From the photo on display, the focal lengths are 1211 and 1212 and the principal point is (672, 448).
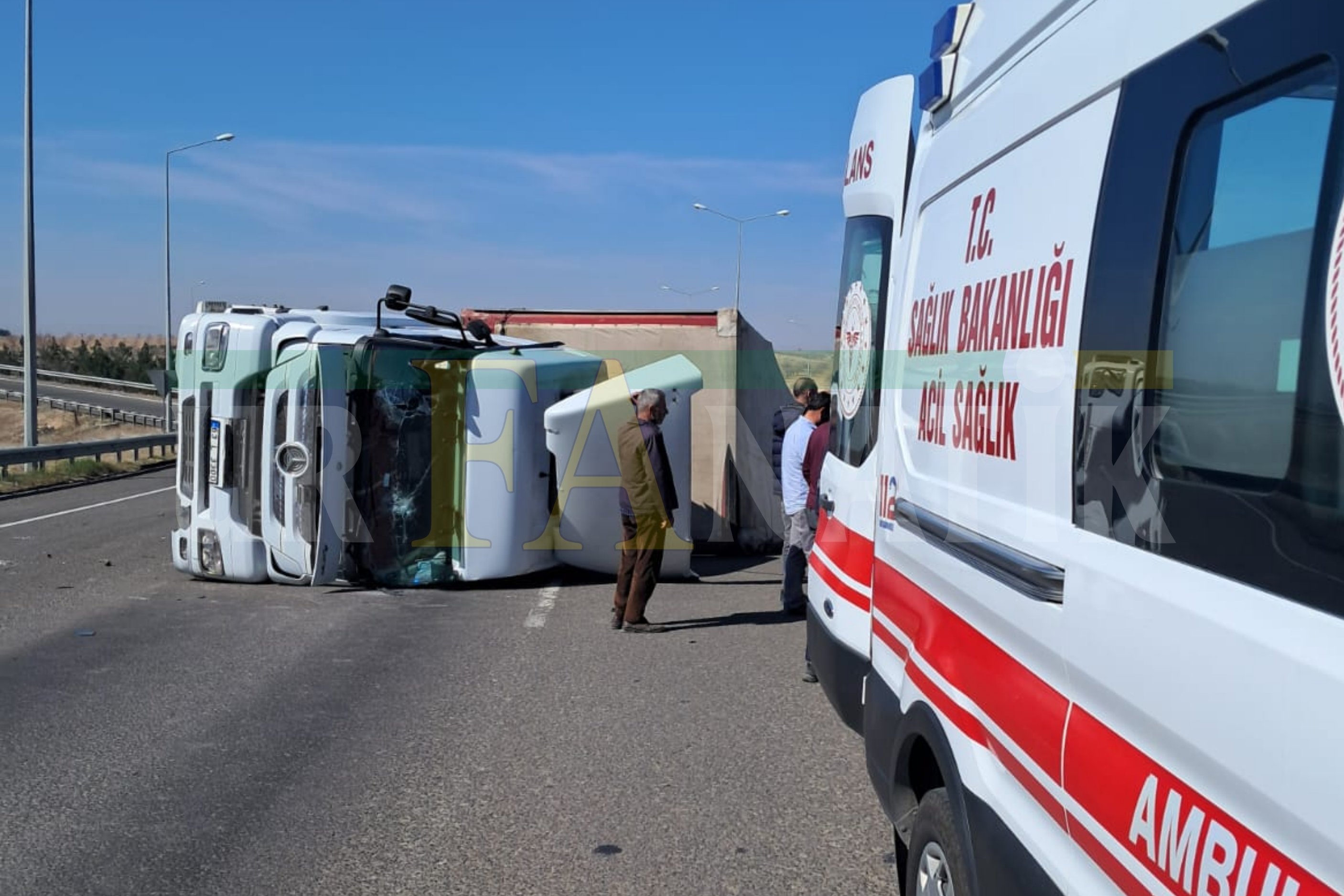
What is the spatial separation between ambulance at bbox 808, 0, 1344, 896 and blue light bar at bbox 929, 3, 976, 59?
10mm

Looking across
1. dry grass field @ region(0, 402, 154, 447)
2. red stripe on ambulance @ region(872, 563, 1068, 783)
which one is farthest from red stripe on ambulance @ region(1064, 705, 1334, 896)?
dry grass field @ region(0, 402, 154, 447)

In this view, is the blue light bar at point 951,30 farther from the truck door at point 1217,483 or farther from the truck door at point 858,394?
the truck door at point 1217,483

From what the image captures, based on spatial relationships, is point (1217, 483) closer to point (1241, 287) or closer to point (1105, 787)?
point (1241, 287)

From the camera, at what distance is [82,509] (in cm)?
1758

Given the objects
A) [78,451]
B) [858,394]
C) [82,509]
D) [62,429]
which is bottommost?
[62,429]

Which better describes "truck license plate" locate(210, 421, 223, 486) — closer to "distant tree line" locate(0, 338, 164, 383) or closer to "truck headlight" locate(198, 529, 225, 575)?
"truck headlight" locate(198, 529, 225, 575)

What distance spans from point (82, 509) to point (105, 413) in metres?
26.4

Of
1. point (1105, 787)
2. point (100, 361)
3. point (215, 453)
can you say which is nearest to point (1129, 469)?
point (1105, 787)

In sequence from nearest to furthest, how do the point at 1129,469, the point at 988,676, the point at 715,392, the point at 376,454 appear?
the point at 1129,469
the point at 988,676
the point at 376,454
the point at 715,392

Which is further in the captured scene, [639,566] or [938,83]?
[639,566]

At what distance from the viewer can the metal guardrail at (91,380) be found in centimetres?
5172

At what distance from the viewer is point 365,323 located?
1189 centimetres

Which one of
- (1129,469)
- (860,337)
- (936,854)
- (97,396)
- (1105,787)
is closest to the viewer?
(1105,787)

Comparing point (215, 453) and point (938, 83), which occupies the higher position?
point (938, 83)
